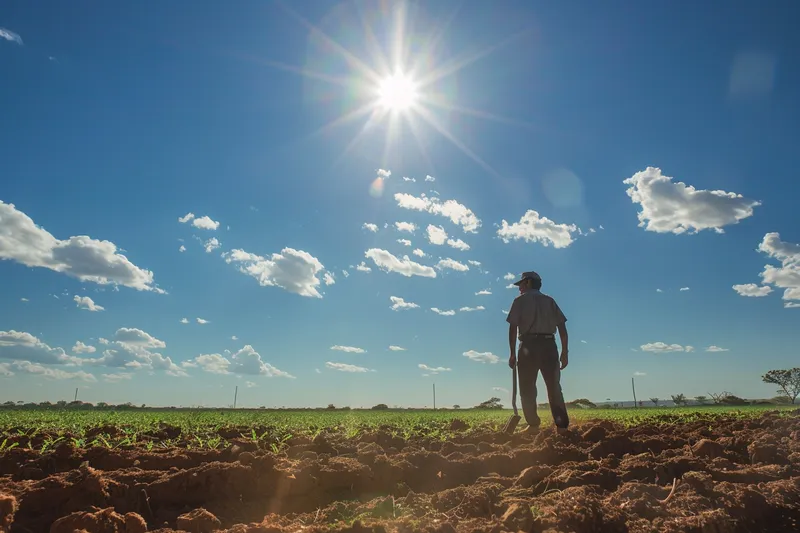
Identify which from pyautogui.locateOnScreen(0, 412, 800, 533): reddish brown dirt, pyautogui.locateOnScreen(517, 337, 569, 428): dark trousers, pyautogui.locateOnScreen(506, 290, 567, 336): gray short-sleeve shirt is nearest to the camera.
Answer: pyautogui.locateOnScreen(0, 412, 800, 533): reddish brown dirt

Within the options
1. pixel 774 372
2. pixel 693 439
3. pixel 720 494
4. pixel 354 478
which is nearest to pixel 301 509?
pixel 354 478

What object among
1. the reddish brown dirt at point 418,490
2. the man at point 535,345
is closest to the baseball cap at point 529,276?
the man at point 535,345

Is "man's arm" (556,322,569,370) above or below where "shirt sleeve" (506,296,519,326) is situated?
below

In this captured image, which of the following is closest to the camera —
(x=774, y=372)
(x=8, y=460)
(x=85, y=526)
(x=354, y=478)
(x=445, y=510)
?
(x=85, y=526)

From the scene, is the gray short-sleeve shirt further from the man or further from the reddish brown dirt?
the reddish brown dirt

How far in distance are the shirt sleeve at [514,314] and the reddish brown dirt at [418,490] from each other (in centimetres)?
245

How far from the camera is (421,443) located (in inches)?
219

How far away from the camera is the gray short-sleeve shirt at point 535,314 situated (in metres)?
7.09

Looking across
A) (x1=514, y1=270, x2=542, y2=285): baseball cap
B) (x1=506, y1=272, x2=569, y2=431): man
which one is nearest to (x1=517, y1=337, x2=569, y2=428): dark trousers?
(x1=506, y1=272, x2=569, y2=431): man

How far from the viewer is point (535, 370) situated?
7.03 meters

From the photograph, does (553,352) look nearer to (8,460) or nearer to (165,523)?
(165,523)

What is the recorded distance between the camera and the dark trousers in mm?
6891

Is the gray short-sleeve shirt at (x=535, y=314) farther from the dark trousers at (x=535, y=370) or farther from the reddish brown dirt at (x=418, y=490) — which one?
the reddish brown dirt at (x=418, y=490)

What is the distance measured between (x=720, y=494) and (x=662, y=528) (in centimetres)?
67
